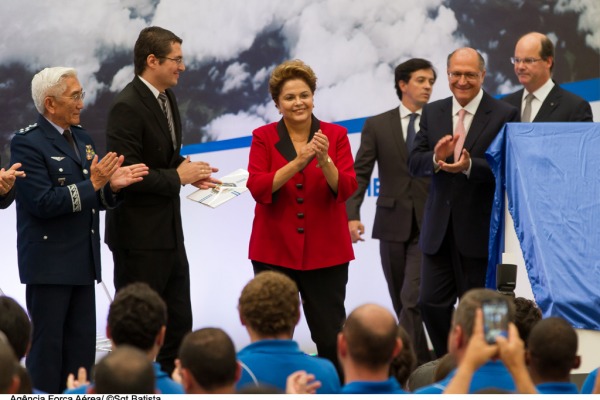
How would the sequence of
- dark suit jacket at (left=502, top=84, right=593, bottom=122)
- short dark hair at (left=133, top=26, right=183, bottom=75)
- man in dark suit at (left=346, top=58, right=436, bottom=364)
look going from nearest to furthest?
short dark hair at (left=133, top=26, right=183, bottom=75) → dark suit jacket at (left=502, top=84, right=593, bottom=122) → man in dark suit at (left=346, top=58, right=436, bottom=364)

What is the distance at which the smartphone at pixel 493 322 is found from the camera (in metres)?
2.75

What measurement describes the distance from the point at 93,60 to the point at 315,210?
3.20m

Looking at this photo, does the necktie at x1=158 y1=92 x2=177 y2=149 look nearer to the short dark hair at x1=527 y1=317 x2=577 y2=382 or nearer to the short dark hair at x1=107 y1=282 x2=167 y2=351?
the short dark hair at x1=107 y1=282 x2=167 y2=351

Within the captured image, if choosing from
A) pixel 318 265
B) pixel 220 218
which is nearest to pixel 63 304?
pixel 318 265

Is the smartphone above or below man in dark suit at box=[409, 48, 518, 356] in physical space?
below

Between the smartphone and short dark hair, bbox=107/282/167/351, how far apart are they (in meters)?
1.01

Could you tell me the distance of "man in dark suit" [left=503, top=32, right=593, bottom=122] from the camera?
18.1 feet

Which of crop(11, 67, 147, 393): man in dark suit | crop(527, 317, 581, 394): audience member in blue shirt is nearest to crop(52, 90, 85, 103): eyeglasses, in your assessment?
crop(11, 67, 147, 393): man in dark suit

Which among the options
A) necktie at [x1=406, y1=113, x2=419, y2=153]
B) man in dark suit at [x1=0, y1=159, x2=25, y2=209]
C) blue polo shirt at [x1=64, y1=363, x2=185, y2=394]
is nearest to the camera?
blue polo shirt at [x1=64, y1=363, x2=185, y2=394]

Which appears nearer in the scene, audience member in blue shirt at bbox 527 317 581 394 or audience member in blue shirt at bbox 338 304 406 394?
audience member in blue shirt at bbox 338 304 406 394

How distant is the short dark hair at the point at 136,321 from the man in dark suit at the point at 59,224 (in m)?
1.47

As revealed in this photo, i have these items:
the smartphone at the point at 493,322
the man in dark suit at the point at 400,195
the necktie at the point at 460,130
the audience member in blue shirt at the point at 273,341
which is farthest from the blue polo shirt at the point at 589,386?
the man in dark suit at the point at 400,195

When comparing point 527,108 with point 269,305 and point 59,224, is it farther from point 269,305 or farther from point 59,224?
point 269,305

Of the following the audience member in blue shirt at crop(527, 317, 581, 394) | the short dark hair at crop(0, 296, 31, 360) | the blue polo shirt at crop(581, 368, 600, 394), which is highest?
the short dark hair at crop(0, 296, 31, 360)
